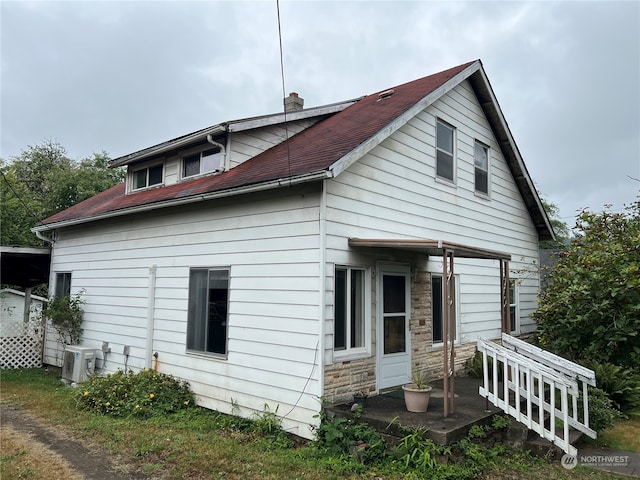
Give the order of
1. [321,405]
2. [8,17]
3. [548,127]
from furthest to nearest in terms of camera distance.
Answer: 1. [548,127]
2. [8,17]
3. [321,405]

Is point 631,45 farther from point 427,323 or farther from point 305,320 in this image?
point 305,320

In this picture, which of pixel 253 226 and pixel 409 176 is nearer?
pixel 253 226

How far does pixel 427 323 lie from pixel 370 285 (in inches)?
83.6

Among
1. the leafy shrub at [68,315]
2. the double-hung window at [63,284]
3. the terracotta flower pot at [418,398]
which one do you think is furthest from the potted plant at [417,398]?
the double-hung window at [63,284]

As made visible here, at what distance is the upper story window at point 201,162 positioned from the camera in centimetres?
922

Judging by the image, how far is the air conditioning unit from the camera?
9.73 m

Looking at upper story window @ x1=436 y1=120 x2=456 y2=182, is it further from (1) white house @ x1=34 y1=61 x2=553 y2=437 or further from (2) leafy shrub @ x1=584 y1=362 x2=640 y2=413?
(2) leafy shrub @ x1=584 y1=362 x2=640 y2=413

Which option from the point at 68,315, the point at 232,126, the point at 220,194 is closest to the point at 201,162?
the point at 232,126

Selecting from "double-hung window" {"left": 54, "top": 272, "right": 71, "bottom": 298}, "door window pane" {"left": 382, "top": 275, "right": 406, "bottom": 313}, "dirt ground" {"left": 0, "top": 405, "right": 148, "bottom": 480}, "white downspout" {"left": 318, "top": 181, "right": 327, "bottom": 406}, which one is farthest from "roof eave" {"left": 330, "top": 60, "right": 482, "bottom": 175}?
"double-hung window" {"left": 54, "top": 272, "right": 71, "bottom": 298}

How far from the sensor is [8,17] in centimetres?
1051

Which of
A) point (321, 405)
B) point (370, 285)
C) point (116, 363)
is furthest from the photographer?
point (116, 363)

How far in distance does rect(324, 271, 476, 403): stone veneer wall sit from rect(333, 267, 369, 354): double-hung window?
215mm

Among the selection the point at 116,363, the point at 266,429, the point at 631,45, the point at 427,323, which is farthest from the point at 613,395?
the point at 631,45

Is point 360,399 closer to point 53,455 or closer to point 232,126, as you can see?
point 53,455
